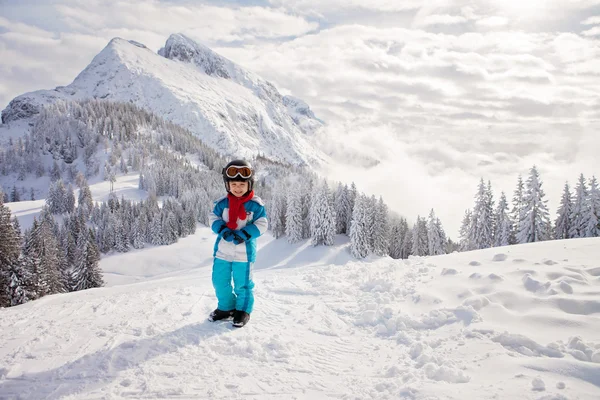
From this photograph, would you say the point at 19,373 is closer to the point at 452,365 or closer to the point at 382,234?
the point at 452,365

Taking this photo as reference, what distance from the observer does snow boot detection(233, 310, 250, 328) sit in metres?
5.56

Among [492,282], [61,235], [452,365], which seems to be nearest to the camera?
[452,365]

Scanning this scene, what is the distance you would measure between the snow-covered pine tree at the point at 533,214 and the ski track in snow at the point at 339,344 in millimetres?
32032

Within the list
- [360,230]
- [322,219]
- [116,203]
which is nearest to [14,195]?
[116,203]

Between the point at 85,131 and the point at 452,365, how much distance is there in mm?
190799

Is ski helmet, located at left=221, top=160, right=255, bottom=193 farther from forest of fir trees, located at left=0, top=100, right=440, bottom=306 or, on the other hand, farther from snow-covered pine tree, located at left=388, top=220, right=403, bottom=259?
snow-covered pine tree, located at left=388, top=220, right=403, bottom=259

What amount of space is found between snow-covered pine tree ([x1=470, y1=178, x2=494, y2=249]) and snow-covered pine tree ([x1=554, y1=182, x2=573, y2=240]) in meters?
6.90

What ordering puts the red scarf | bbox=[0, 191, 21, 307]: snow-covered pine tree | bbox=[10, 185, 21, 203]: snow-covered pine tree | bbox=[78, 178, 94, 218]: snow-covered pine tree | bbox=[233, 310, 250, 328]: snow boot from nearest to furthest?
bbox=[233, 310, 250, 328]: snow boot → the red scarf → bbox=[0, 191, 21, 307]: snow-covered pine tree → bbox=[78, 178, 94, 218]: snow-covered pine tree → bbox=[10, 185, 21, 203]: snow-covered pine tree

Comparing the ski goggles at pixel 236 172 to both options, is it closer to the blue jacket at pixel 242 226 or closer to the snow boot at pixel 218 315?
the blue jacket at pixel 242 226

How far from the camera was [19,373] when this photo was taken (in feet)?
13.4

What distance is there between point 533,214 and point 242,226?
125 ft

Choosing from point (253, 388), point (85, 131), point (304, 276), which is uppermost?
point (85, 131)

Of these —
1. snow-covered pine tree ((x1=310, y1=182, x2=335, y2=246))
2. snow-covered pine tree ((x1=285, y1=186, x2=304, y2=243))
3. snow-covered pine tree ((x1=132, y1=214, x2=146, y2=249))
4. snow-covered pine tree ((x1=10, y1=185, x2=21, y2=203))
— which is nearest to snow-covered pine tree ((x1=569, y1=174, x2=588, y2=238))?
snow-covered pine tree ((x1=310, y1=182, x2=335, y2=246))

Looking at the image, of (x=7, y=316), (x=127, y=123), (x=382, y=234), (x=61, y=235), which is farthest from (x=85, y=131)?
(x=7, y=316)
